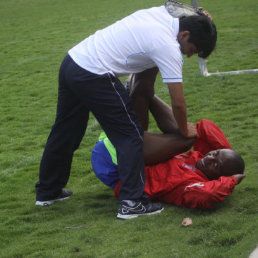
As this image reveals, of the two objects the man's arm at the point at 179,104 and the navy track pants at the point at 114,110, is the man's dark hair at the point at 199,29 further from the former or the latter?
the navy track pants at the point at 114,110

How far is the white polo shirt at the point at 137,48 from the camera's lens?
12.9 ft

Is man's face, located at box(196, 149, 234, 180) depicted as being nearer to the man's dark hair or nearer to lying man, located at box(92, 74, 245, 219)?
lying man, located at box(92, 74, 245, 219)

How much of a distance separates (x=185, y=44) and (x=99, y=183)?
187cm

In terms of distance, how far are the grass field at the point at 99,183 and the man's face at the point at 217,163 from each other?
24 centimetres

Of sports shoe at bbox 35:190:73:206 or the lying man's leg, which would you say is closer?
the lying man's leg

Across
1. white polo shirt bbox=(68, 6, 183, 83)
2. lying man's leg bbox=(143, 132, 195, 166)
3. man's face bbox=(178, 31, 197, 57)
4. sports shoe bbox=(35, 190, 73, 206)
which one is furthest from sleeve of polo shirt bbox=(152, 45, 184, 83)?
sports shoe bbox=(35, 190, 73, 206)

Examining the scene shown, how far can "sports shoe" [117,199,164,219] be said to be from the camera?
169 inches

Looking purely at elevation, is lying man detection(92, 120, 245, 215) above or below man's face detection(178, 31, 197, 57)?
below

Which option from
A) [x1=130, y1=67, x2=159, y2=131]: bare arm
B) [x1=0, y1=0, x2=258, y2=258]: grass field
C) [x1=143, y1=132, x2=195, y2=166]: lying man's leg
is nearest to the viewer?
[x1=0, y1=0, x2=258, y2=258]: grass field

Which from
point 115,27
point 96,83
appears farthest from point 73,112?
point 115,27

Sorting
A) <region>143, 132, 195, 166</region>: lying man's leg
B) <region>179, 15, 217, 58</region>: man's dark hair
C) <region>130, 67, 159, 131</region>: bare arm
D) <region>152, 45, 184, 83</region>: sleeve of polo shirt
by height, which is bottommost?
<region>143, 132, 195, 166</region>: lying man's leg

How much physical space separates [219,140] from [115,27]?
150 cm

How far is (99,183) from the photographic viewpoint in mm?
5363

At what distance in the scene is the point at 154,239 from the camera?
12.6 ft
